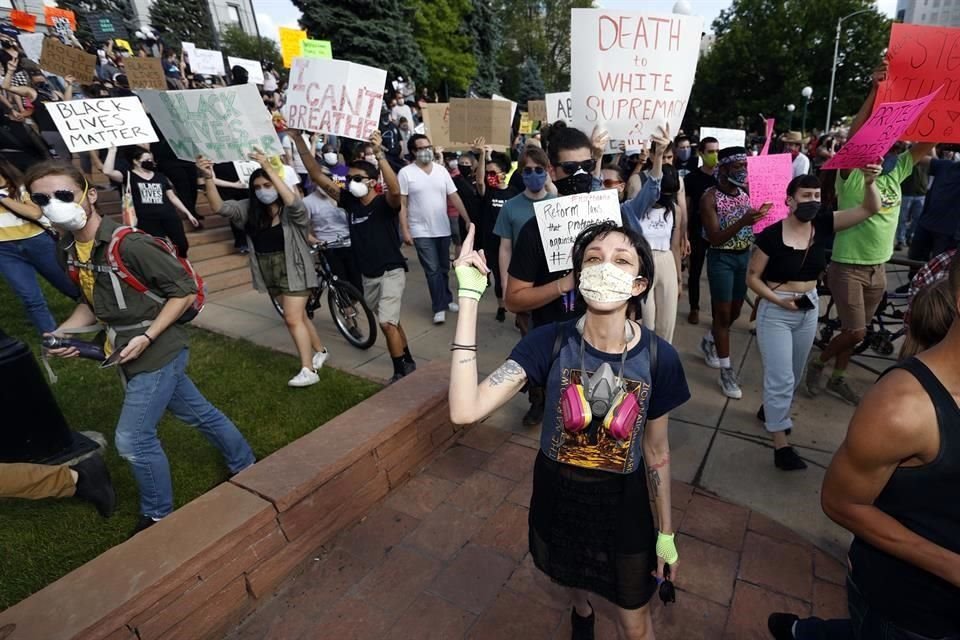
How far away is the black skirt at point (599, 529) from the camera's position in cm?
179

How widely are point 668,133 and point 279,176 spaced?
9.75 ft

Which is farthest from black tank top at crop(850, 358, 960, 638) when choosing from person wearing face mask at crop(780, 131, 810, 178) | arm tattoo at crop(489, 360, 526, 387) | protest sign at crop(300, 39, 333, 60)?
person wearing face mask at crop(780, 131, 810, 178)

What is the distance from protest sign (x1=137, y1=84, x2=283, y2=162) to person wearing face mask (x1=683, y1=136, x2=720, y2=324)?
4911 mm

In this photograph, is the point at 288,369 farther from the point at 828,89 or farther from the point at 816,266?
the point at 828,89

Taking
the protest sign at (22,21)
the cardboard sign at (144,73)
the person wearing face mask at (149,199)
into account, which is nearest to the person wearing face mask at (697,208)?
the person wearing face mask at (149,199)

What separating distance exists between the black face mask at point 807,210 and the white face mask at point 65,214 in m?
4.17

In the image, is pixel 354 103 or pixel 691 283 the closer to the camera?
pixel 354 103

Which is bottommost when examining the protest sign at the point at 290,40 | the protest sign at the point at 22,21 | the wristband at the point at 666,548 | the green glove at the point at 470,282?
the wristband at the point at 666,548

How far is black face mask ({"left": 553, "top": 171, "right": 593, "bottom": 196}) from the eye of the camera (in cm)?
296


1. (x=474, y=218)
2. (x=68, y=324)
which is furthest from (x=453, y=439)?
(x=474, y=218)

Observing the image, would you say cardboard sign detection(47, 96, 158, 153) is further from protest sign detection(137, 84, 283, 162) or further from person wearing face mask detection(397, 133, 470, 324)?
person wearing face mask detection(397, 133, 470, 324)

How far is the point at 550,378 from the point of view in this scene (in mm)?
1807

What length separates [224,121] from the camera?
13.7 ft

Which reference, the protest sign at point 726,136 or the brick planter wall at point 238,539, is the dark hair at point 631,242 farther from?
the protest sign at point 726,136
